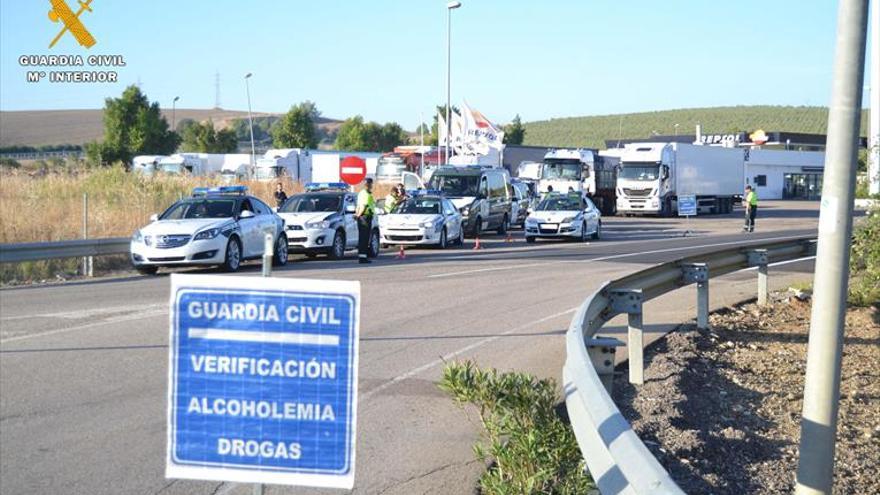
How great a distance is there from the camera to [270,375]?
3.52 meters

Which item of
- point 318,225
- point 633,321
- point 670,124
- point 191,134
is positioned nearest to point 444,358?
point 633,321

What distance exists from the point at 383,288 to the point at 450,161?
30.3m

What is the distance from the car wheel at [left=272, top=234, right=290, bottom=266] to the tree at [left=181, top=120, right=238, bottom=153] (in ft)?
241

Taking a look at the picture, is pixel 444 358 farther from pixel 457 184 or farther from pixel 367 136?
pixel 367 136

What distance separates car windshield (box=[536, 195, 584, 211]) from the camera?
111 ft

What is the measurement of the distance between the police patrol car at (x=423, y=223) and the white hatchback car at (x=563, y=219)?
9.58 feet

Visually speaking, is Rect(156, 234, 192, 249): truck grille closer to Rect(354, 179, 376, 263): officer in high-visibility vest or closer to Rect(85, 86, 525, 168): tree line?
Rect(354, 179, 376, 263): officer in high-visibility vest

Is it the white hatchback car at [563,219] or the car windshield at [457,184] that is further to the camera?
the car windshield at [457,184]

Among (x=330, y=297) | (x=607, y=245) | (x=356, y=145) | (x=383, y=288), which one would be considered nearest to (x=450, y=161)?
(x=607, y=245)

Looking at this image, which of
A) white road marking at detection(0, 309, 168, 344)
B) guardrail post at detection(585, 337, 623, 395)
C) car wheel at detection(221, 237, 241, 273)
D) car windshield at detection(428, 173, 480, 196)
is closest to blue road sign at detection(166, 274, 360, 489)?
guardrail post at detection(585, 337, 623, 395)

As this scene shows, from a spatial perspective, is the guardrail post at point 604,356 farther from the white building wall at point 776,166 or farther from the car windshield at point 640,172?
the white building wall at point 776,166

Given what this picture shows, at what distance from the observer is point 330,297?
11.5 ft

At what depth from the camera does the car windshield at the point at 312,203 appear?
26.0 m

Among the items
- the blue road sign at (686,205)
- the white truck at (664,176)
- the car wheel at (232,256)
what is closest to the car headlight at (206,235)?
the car wheel at (232,256)
